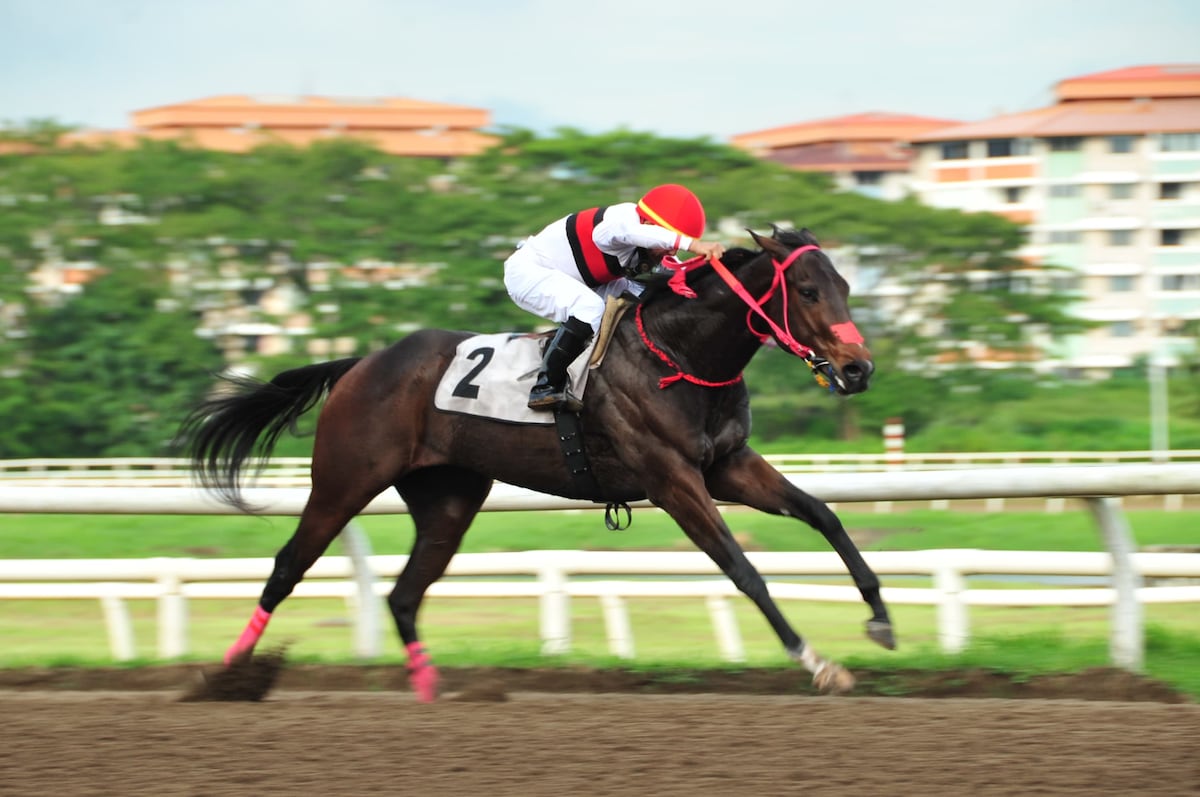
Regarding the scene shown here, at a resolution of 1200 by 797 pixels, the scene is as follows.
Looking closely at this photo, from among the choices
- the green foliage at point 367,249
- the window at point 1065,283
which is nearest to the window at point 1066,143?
the window at point 1065,283

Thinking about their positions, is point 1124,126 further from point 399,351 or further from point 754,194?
point 399,351

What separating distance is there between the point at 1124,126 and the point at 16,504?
48.0 meters

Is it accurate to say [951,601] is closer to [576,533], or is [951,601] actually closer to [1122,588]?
[1122,588]

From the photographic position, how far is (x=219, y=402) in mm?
6211

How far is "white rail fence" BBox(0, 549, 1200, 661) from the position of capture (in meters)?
5.88

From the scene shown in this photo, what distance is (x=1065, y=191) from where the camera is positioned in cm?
4781

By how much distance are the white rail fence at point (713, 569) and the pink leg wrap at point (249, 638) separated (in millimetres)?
445

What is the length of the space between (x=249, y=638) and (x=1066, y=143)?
1863 inches

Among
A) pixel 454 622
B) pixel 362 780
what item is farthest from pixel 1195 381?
pixel 362 780

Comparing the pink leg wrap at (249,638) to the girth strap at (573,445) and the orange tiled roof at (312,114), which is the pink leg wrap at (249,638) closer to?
the girth strap at (573,445)

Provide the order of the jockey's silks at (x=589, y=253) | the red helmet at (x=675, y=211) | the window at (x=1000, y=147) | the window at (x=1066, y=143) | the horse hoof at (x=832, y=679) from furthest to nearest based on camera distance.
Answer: the window at (x=1000, y=147) → the window at (x=1066, y=143) → the jockey's silks at (x=589, y=253) → the red helmet at (x=675, y=211) → the horse hoof at (x=832, y=679)

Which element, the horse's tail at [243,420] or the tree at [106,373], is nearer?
the horse's tail at [243,420]

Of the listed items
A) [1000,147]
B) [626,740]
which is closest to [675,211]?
[626,740]

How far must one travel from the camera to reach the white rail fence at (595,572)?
5.88m
